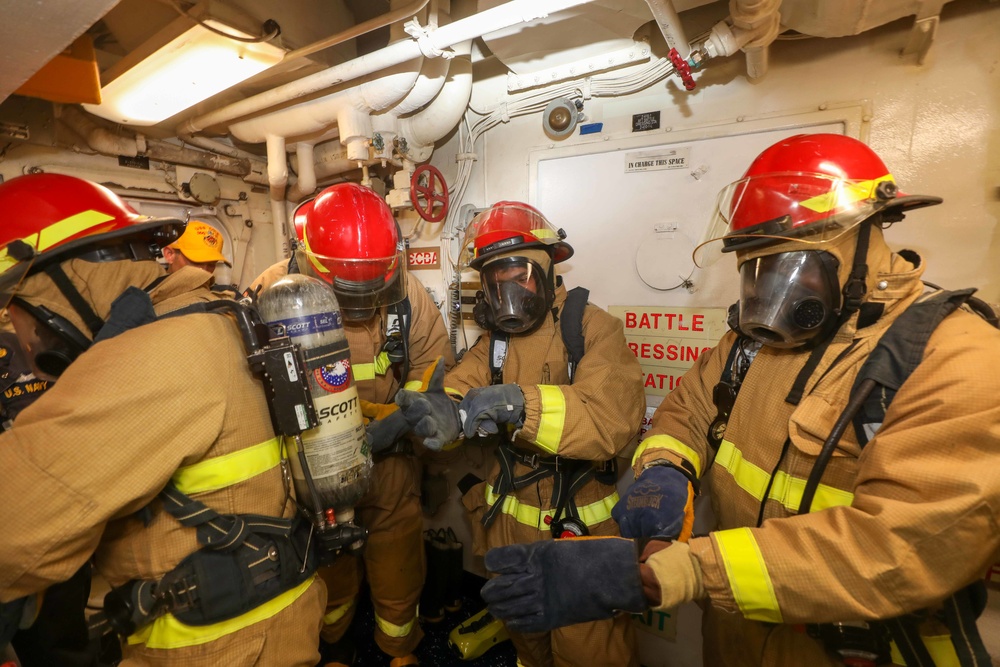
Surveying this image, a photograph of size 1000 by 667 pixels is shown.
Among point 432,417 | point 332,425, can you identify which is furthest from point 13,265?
point 432,417

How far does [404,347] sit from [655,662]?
262 cm

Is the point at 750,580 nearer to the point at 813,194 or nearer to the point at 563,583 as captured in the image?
the point at 563,583

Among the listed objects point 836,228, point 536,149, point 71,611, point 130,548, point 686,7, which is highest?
point 686,7

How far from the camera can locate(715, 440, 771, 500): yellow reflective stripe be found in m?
1.42

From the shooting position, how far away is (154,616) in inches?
50.3

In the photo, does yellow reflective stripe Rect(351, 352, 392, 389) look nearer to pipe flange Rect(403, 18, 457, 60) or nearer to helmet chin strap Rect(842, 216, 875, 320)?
pipe flange Rect(403, 18, 457, 60)

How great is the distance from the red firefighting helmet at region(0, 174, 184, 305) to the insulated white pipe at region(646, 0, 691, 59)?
7.00ft

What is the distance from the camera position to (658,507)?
144 centimetres

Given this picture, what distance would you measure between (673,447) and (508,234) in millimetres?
1354

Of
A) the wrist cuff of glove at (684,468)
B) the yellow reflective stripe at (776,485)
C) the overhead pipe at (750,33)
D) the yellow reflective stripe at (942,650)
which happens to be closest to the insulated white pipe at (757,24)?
the overhead pipe at (750,33)

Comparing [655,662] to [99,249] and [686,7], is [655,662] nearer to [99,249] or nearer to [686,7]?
[99,249]

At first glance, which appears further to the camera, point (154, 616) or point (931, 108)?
point (931, 108)

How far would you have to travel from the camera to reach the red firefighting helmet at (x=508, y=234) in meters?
2.26

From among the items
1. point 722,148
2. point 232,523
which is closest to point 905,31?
point 722,148
